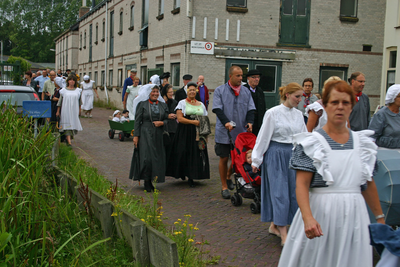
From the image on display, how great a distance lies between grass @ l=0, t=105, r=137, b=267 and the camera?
12.9 feet

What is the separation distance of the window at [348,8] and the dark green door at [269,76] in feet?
12.7

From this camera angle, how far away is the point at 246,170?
21.6ft

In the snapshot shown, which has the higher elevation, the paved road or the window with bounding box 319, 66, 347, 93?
the window with bounding box 319, 66, 347, 93

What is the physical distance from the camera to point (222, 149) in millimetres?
7656

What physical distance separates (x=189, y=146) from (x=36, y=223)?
4.72 meters

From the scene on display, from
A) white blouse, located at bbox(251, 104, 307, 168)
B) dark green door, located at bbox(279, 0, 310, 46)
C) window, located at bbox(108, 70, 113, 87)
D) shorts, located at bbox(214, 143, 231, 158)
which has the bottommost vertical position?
shorts, located at bbox(214, 143, 231, 158)

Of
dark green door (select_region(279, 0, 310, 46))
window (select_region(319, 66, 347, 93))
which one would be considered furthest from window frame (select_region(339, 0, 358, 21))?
A: window (select_region(319, 66, 347, 93))

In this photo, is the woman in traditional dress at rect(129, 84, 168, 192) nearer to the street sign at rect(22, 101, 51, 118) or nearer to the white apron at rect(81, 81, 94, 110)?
the street sign at rect(22, 101, 51, 118)

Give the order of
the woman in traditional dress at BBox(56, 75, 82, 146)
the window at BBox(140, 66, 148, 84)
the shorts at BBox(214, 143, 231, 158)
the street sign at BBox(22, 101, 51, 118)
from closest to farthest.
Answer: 1. the shorts at BBox(214, 143, 231, 158)
2. the street sign at BBox(22, 101, 51, 118)
3. the woman in traditional dress at BBox(56, 75, 82, 146)
4. the window at BBox(140, 66, 148, 84)

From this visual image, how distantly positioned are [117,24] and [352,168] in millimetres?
30496

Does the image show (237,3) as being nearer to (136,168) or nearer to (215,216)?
(136,168)

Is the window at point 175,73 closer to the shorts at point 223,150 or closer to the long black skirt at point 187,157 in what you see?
the long black skirt at point 187,157

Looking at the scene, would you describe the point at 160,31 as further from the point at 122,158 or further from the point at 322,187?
the point at 322,187

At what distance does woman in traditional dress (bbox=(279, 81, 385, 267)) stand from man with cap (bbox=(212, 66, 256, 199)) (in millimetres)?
4224
